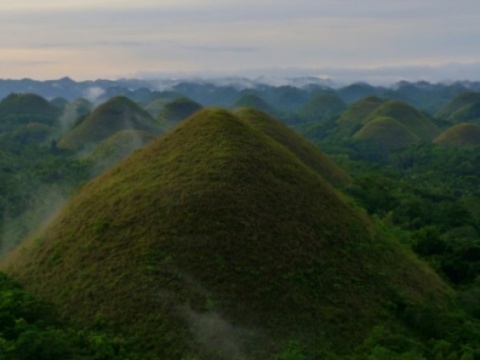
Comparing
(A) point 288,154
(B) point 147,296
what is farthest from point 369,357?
(A) point 288,154

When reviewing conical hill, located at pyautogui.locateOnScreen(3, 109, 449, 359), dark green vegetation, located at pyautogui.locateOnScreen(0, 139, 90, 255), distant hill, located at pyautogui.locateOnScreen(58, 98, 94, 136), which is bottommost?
dark green vegetation, located at pyautogui.locateOnScreen(0, 139, 90, 255)

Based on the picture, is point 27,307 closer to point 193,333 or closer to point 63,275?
point 63,275

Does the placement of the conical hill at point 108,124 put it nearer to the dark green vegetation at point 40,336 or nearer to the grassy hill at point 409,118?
the grassy hill at point 409,118

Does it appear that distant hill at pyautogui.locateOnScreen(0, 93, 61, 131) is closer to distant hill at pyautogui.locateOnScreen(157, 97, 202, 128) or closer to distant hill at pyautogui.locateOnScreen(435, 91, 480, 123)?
distant hill at pyautogui.locateOnScreen(157, 97, 202, 128)

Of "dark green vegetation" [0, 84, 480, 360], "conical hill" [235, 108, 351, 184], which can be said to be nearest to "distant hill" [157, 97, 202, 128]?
"conical hill" [235, 108, 351, 184]

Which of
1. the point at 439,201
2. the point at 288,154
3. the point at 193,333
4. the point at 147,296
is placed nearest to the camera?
the point at 193,333

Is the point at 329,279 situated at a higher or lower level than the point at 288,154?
lower
